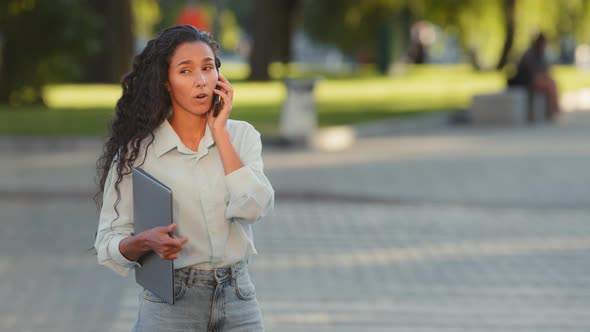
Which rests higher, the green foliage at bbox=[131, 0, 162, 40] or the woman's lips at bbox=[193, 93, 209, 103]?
the woman's lips at bbox=[193, 93, 209, 103]

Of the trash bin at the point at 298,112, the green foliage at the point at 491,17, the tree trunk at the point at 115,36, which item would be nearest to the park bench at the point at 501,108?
the trash bin at the point at 298,112

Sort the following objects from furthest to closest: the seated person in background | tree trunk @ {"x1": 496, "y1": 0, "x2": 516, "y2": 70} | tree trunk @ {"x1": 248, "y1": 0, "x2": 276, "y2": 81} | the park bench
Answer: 1. tree trunk @ {"x1": 248, "y1": 0, "x2": 276, "y2": 81}
2. tree trunk @ {"x1": 496, "y1": 0, "x2": 516, "y2": 70}
3. the seated person in background
4. the park bench

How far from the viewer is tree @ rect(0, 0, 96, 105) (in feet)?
86.8

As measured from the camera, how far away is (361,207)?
12156 millimetres

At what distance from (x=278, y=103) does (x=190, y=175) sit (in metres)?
24.2

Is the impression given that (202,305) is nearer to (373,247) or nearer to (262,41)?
(373,247)

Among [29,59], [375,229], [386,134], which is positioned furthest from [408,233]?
[29,59]

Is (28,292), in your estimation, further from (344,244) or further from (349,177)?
(349,177)

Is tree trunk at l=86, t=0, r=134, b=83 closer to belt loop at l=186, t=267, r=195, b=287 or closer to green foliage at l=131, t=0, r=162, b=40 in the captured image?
green foliage at l=131, t=0, r=162, b=40

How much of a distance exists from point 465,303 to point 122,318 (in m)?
1.87

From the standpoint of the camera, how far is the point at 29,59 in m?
26.4

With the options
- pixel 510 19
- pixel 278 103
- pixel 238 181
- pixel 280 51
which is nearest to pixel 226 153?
pixel 238 181

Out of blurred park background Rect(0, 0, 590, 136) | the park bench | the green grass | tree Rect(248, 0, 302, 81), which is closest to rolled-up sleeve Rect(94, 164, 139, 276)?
the green grass

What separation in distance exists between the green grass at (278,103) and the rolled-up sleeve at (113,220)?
605 inches
